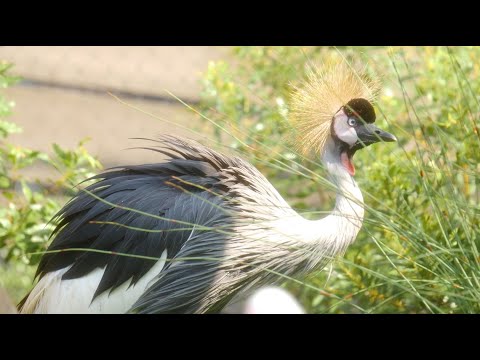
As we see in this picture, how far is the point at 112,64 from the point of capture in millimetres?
3928

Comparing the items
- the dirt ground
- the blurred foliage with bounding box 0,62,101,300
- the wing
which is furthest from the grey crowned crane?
the dirt ground

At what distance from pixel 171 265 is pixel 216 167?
0.26 metres

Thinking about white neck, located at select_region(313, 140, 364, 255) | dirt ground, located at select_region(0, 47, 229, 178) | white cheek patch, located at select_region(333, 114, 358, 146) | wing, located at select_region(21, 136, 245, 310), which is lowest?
white neck, located at select_region(313, 140, 364, 255)

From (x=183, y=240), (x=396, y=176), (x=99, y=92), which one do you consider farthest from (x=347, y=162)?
(x=99, y=92)

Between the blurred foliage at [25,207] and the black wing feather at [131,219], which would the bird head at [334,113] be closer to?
the black wing feather at [131,219]

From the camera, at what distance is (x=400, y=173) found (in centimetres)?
227

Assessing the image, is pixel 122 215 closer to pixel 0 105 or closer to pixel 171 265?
pixel 171 265

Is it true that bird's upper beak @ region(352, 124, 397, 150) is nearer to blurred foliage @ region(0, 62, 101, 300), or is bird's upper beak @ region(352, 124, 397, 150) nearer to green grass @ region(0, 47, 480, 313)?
green grass @ region(0, 47, 480, 313)

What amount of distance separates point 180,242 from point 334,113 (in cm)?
51

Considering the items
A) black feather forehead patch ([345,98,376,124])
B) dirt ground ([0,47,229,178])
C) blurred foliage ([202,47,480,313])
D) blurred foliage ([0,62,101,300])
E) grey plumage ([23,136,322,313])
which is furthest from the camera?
dirt ground ([0,47,229,178])

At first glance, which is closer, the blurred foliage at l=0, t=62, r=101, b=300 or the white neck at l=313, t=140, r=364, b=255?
the white neck at l=313, t=140, r=364, b=255

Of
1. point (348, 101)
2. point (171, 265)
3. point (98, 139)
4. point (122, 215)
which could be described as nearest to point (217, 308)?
point (171, 265)

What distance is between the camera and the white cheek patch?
2143 millimetres

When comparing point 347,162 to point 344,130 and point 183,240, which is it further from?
point 183,240
